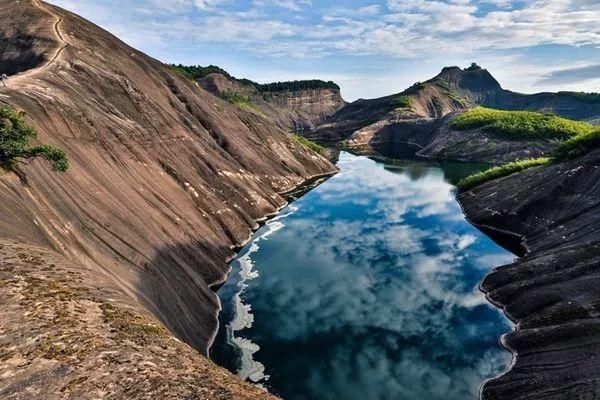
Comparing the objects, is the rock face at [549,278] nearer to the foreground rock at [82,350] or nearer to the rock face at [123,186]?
the foreground rock at [82,350]

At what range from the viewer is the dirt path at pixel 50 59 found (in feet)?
183

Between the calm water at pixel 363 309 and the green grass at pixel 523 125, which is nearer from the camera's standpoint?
the calm water at pixel 363 309

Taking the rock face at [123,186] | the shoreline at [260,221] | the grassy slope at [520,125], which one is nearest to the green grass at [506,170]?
the grassy slope at [520,125]

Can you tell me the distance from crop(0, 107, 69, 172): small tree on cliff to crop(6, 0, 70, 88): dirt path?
18.7 metres

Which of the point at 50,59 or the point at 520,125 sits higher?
the point at 50,59

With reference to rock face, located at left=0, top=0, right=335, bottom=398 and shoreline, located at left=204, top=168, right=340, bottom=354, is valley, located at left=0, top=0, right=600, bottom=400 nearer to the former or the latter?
rock face, located at left=0, top=0, right=335, bottom=398

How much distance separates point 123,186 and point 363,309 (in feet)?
92.8

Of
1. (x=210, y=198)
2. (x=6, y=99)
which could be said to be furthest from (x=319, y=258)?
(x=6, y=99)

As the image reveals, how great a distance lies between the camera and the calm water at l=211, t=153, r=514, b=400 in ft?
120

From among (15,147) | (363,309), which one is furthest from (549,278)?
(15,147)

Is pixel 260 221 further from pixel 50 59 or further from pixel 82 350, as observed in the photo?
pixel 82 350

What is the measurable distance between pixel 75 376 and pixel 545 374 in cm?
2915

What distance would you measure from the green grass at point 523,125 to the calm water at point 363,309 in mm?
89657

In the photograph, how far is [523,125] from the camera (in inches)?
6427
